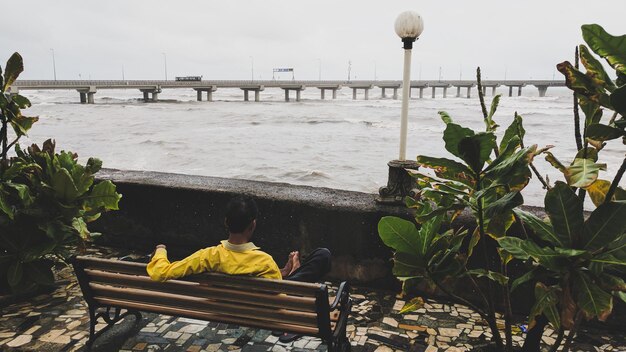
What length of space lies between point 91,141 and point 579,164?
28.9 meters

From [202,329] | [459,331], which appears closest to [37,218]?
[202,329]

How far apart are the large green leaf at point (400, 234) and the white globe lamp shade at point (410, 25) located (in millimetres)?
2270

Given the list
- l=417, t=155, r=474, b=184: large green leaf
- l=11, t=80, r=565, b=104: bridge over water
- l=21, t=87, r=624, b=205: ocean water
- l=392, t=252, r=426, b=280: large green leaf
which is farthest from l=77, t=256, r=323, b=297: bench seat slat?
l=11, t=80, r=565, b=104: bridge over water

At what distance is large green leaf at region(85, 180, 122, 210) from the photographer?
3422mm

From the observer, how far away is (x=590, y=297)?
1.62 metres

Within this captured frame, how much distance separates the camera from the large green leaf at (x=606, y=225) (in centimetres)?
158

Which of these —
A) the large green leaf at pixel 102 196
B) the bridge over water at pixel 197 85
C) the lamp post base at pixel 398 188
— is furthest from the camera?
the bridge over water at pixel 197 85

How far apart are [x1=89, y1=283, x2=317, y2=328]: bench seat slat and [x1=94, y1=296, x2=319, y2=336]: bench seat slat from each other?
26 millimetres

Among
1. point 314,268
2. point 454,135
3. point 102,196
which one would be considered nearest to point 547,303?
point 454,135

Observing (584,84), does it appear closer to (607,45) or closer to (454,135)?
(607,45)

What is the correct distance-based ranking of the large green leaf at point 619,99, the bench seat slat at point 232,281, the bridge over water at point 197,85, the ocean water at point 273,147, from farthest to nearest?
the bridge over water at point 197,85, the ocean water at point 273,147, the bench seat slat at point 232,281, the large green leaf at point 619,99

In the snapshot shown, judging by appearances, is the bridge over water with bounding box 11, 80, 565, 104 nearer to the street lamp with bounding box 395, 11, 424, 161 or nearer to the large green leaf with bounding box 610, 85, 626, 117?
the street lamp with bounding box 395, 11, 424, 161

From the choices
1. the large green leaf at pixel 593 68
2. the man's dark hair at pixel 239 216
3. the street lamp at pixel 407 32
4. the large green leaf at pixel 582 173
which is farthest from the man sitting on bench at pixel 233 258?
the street lamp at pixel 407 32

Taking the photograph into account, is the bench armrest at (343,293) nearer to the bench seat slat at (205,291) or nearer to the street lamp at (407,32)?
the bench seat slat at (205,291)
